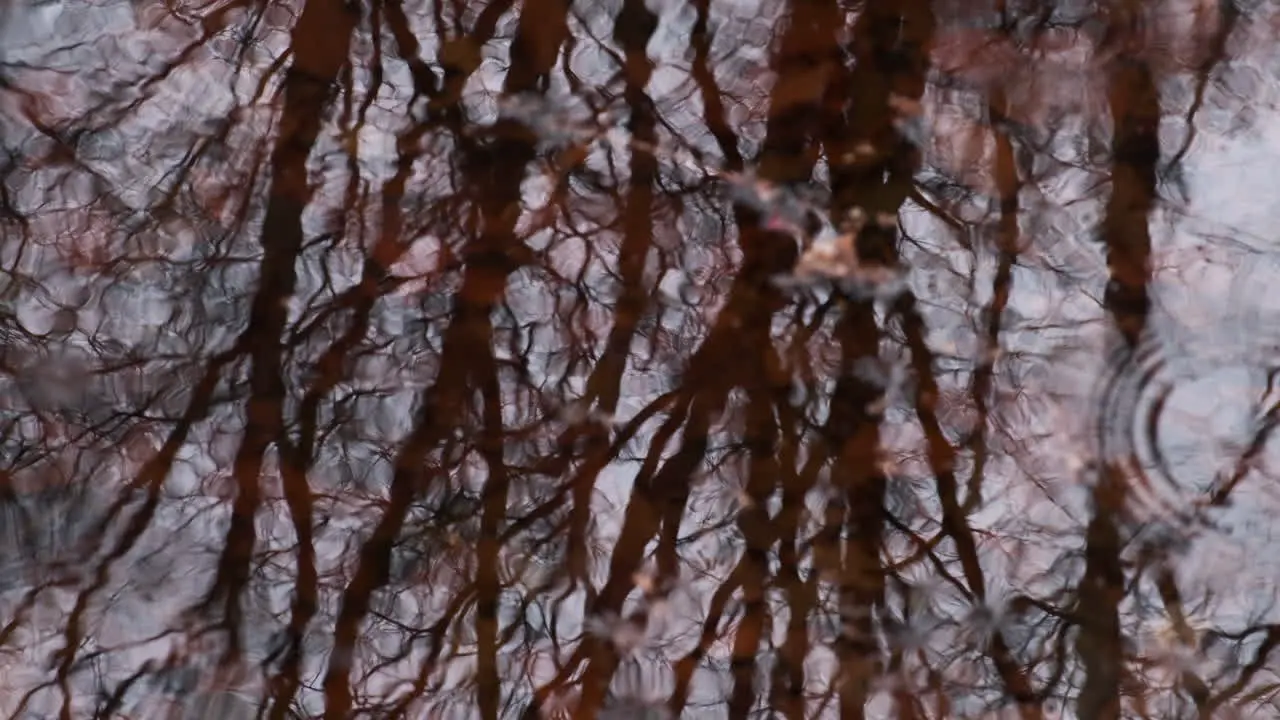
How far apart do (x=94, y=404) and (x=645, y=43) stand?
1.76 feet

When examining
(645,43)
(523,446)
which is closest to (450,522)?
(523,446)

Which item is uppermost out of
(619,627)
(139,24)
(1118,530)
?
(139,24)

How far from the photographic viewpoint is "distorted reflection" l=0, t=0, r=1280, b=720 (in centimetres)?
90

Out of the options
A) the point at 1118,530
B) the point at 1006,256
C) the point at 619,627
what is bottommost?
the point at 619,627

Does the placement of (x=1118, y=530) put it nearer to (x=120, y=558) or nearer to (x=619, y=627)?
(x=619, y=627)

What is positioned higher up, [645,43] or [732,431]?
[645,43]

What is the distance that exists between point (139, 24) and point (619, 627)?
644mm

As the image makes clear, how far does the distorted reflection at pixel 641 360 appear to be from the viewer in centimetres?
90

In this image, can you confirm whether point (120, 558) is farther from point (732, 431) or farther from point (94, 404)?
point (732, 431)

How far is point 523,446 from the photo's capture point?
0.92 m

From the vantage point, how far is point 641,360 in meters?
0.93

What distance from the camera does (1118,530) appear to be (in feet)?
2.97

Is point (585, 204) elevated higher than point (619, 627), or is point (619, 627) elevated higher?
point (585, 204)

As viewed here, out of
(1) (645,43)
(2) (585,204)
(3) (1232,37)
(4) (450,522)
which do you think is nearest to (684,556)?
(4) (450,522)
